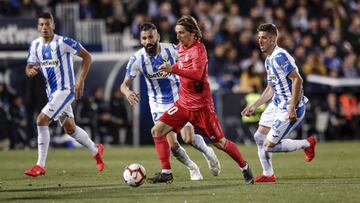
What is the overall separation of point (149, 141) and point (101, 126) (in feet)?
4.51

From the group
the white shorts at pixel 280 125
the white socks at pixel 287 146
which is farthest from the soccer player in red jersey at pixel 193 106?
the white socks at pixel 287 146

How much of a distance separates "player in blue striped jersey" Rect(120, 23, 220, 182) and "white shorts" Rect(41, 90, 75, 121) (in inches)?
69.1

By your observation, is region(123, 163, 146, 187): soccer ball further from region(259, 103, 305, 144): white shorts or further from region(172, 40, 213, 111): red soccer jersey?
region(259, 103, 305, 144): white shorts

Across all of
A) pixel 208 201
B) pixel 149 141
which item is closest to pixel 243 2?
pixel 149 141

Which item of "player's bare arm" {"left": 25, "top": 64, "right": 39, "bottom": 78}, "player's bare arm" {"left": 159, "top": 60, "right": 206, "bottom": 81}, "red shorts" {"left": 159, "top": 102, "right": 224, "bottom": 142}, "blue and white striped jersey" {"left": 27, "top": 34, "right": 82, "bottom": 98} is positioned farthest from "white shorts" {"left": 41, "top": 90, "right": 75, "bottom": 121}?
"player's bare arm" {"left": 159, "top": 60, "right": 206, "bottom": 81}

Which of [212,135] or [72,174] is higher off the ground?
[212,135]

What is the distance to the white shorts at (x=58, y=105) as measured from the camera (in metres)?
15.4

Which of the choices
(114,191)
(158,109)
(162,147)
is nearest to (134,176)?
(114,191)

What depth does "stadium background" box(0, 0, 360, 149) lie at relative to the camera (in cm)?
2583

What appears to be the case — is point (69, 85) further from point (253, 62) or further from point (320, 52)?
point (320, 52)

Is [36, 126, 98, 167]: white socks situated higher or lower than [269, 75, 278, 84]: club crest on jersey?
lower

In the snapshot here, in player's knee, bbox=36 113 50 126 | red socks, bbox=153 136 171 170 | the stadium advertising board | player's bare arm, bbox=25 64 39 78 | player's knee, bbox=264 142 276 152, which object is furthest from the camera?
the stadium advertising board

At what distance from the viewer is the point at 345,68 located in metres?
29.9

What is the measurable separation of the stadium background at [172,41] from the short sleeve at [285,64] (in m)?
13.0
